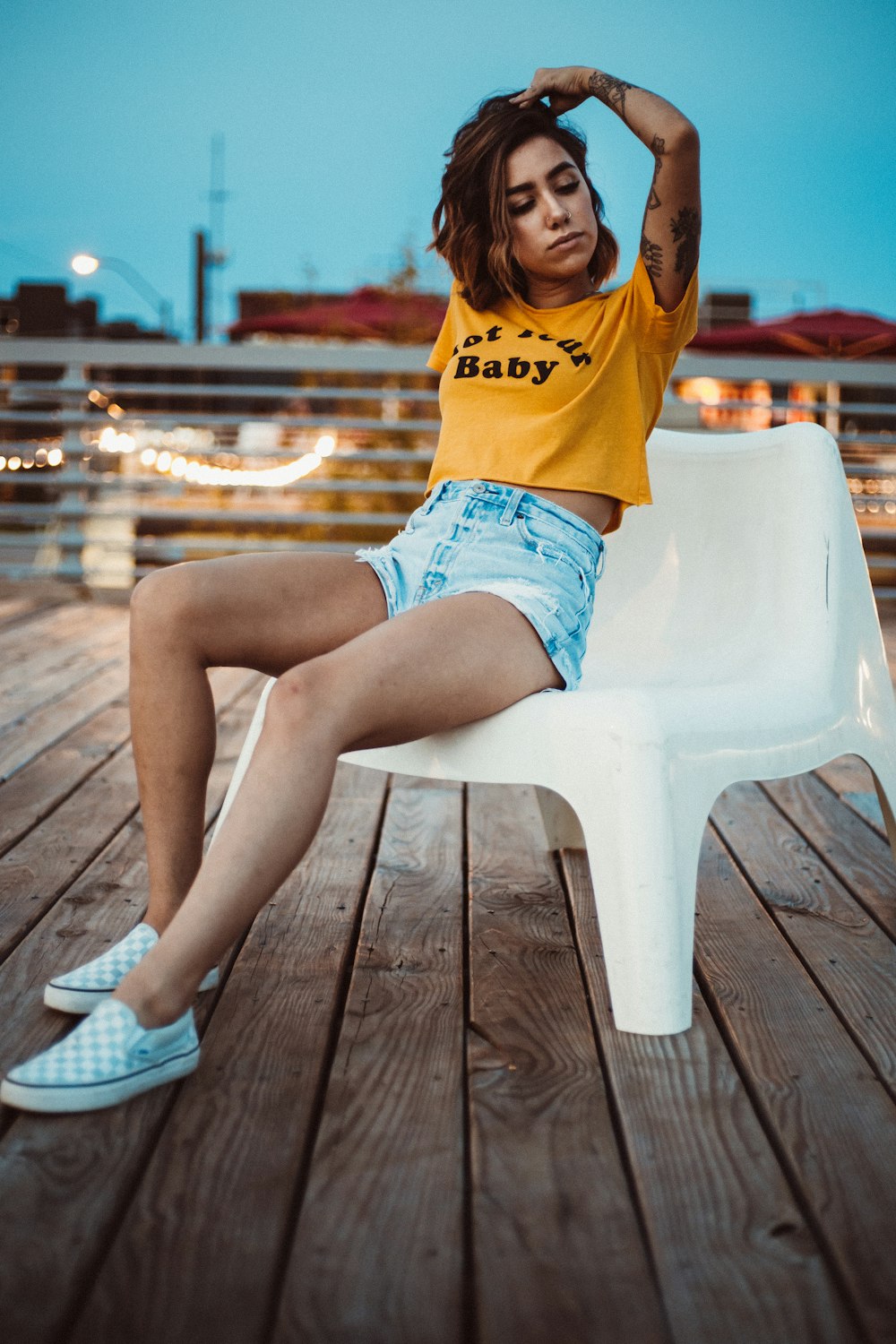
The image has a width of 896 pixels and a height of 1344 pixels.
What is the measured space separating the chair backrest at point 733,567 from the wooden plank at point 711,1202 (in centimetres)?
66

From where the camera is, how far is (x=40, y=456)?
5855mm

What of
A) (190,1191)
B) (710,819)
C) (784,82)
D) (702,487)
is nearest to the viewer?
(190,1191)

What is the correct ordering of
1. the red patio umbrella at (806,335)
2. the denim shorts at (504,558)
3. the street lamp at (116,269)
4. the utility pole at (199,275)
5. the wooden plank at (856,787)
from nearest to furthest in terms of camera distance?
1. the denim shorts at (504,558)
2. the wooden plank at (856,787)
3. the red patio umbrella at (806,335)
4. the street lamp at (116,269)
5. the utility pole at (199,275)

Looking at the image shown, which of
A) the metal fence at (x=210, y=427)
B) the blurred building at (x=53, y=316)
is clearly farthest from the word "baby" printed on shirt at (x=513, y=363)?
the blurred building at (x=53, y=316)

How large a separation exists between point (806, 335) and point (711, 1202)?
864 cm

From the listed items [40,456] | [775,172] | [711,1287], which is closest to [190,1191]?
[711,1287]

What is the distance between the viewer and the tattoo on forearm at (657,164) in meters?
1.51

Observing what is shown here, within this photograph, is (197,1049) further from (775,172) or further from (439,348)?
(775,172)

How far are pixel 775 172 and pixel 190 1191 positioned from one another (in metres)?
42.8

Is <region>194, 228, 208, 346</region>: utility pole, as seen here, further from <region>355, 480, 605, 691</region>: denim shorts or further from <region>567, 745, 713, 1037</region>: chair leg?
<region>567, 745, 713, 1037</region>: chair leg

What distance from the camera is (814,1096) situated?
3.79 feet

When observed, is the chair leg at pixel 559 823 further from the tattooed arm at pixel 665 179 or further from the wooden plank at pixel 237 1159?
the tattooed arm at pixel 665 179

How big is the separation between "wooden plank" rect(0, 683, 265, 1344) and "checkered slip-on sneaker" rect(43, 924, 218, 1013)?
2cm

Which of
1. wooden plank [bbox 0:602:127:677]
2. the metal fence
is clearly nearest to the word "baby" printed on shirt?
wooden plank [bbox 0:602:127:677]
